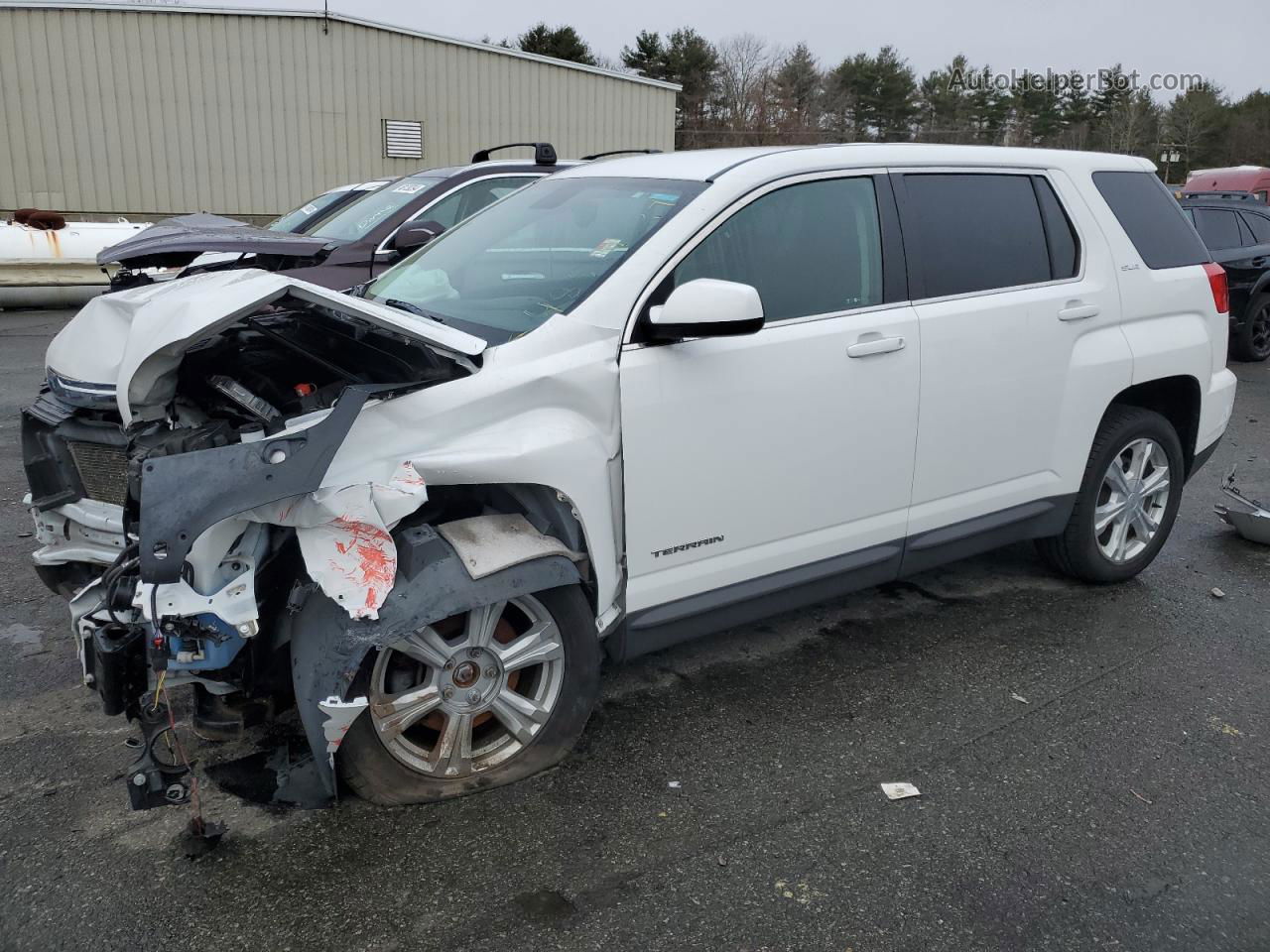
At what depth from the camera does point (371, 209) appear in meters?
8.12

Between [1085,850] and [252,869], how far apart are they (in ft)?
7.57

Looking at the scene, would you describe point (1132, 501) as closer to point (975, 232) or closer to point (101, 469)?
point (975, 232)

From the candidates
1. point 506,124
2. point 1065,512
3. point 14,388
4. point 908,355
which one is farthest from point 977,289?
point 506,124

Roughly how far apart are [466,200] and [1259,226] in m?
9.52

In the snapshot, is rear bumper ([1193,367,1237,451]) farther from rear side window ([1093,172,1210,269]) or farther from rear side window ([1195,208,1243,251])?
rear side window ([1195,208,1243,251])

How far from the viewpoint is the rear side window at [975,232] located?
3.89m

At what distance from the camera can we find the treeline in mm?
41594

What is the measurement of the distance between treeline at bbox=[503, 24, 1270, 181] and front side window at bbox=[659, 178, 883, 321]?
3318 centimetres

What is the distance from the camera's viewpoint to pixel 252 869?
2732 millimetres

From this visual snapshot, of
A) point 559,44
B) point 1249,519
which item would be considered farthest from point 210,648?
point 559,44

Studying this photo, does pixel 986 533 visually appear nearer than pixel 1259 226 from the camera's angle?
Yes

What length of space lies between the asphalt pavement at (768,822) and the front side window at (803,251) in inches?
56.7

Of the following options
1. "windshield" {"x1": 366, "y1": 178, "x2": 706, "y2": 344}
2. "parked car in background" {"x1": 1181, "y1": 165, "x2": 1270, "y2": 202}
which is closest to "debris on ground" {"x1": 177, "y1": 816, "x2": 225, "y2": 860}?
"windshield" {"x1": 366, "y1": 178, "x2": 706, "y2": 344}

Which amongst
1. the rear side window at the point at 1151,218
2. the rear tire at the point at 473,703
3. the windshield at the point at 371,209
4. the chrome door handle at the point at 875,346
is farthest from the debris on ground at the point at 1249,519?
the windshield at the point at 371,209
